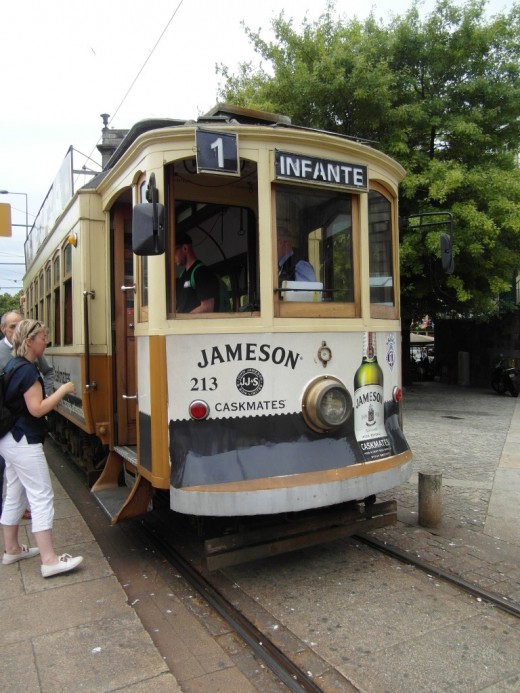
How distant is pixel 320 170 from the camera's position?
3.88 m

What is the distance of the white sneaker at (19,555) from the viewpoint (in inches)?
166

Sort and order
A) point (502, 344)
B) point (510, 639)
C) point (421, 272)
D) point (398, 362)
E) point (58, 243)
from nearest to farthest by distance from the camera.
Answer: point (510, 639), point (398, 362), point (58, 243), point (421, 272), point (502, 344)

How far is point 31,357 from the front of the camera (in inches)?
159

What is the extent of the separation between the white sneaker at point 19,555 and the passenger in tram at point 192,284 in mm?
2283

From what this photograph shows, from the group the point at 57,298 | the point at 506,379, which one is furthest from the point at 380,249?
the point at 506,379

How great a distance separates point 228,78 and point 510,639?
13.8 meters

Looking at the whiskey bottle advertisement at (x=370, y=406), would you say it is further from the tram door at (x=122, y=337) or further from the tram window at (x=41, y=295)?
the tram window at (x=41, y=295)

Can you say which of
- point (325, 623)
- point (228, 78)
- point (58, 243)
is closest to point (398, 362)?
point (325, 623)

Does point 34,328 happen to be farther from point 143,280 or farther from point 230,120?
point 230,120

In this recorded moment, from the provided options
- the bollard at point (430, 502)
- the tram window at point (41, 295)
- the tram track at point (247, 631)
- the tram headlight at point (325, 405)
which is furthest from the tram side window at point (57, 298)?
the bollard at point (430, 502)

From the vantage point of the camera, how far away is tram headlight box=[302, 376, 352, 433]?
374cm

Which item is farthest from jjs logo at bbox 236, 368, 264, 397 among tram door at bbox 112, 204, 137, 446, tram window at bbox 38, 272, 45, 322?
tram window at bbox 38, 272, 45, 322

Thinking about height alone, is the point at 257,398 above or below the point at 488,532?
above

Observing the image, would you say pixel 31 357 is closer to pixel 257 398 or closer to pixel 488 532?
pixel 257 398
